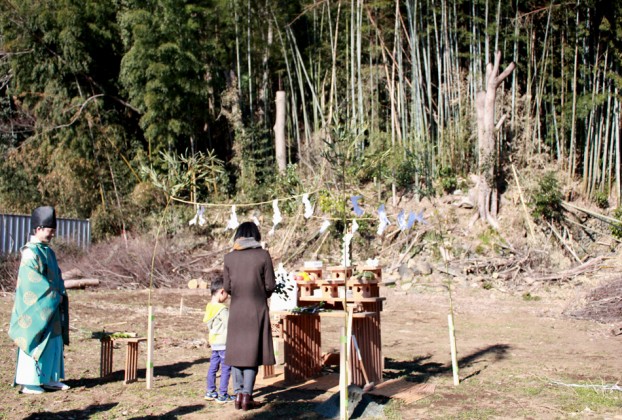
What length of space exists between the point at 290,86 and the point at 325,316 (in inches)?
517

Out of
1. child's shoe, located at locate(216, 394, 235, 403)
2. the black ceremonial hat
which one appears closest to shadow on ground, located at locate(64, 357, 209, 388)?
child's shoe, located at locate(216, 394, 235, 403)

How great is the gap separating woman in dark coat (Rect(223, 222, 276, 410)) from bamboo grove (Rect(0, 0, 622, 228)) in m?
9.59

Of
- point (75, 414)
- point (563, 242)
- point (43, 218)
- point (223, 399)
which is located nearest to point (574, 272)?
point (563, 242)

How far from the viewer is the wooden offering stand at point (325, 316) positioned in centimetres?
592

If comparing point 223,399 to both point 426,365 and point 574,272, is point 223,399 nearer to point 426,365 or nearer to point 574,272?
point 426,365

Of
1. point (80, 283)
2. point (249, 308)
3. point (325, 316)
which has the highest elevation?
point (249, 308)

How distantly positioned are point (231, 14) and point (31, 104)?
538 cm

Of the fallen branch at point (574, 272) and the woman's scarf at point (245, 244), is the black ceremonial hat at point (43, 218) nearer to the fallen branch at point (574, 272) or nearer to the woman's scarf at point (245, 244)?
the woman's scarf at point (245, 244)

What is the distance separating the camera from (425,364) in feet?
23.1

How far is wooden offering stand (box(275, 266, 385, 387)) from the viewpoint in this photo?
19.4 feet

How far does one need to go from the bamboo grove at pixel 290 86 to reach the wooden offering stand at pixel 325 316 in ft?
28.4

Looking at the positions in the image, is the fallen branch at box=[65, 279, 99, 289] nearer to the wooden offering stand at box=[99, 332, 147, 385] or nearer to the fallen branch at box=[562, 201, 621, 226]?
the wooden offering stand at box=[99, 332, 147, 385]

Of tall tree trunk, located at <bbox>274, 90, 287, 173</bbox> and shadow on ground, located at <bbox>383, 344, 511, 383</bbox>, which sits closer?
shadow on ground, located at <bbox>383, 344, 511, 383</bbox>

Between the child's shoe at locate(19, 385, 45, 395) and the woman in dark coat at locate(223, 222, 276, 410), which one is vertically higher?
the woman in dark coat at locate(223, 222, 276, 410)
